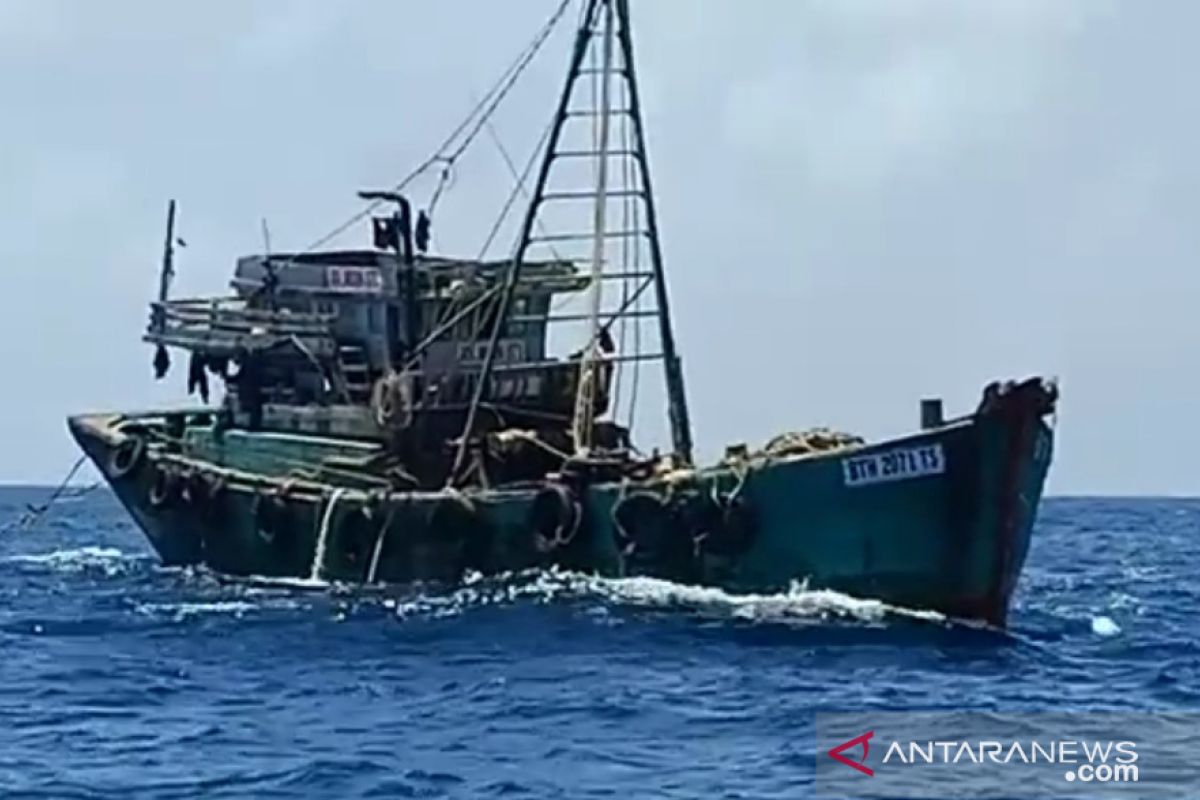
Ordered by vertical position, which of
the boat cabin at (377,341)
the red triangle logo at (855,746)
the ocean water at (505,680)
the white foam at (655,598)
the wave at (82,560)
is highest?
the boat cabin at (377,341)

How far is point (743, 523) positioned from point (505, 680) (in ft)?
20.6

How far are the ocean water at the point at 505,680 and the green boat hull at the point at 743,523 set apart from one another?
42 centimetres

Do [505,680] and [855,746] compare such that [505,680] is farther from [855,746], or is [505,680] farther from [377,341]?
[377,341]

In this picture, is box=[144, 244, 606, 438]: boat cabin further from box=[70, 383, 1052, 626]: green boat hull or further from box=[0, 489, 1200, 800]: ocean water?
box=[0, 489, 1200, 800]: ocean water

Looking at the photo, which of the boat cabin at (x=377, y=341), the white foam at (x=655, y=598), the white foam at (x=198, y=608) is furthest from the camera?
the boat cabin at (x=377, y=341)

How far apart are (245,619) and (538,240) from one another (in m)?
7.11

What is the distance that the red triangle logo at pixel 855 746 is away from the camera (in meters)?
21.8

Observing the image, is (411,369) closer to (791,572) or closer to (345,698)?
(791,572)

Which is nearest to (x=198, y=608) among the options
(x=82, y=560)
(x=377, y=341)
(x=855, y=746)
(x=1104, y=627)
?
(x=377, y=341)

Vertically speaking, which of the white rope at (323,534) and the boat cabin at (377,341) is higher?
the boat cabin at (377,341)

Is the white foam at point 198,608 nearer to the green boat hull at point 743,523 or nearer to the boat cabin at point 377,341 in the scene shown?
the green boat hull at point 743,523

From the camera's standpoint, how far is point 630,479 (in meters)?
34.7

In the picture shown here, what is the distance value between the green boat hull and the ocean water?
1.38 feet

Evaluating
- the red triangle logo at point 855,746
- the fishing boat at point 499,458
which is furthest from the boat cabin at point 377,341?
the red triangle logo at point 855,746
